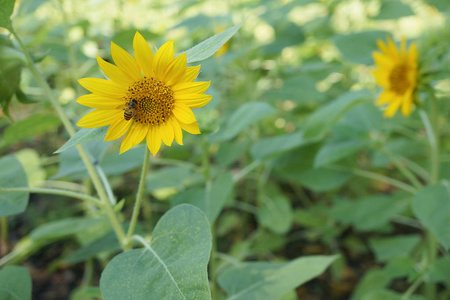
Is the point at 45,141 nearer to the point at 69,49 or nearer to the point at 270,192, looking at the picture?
the point at 69,49

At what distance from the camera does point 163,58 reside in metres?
0.53

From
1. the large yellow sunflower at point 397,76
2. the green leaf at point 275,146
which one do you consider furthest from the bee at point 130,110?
the large yellow sunflower at point 397,76

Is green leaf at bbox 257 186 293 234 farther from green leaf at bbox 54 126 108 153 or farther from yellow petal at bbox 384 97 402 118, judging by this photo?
green leaf at bbox 54 126 108 153

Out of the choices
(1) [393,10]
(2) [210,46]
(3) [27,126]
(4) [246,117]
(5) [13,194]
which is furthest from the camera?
(1) [393,10]

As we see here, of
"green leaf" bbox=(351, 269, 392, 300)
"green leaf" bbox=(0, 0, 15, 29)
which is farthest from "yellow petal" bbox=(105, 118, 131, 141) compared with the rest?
"green leaf" bbox=(351, 269, 392, 300)

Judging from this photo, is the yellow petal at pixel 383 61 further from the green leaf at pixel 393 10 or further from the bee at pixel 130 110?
the bee at pixel 130 110

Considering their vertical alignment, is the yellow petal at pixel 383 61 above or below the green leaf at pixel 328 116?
above

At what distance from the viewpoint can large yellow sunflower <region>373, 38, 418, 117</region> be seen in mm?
979

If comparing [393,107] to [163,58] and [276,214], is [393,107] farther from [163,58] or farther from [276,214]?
[163,58]

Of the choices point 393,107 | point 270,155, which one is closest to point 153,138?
point 270,155

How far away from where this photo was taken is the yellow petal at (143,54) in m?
0.52

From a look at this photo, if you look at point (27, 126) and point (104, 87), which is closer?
point (104, 87)

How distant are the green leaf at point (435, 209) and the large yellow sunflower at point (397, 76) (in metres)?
0.21

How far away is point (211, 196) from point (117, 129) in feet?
1.35
